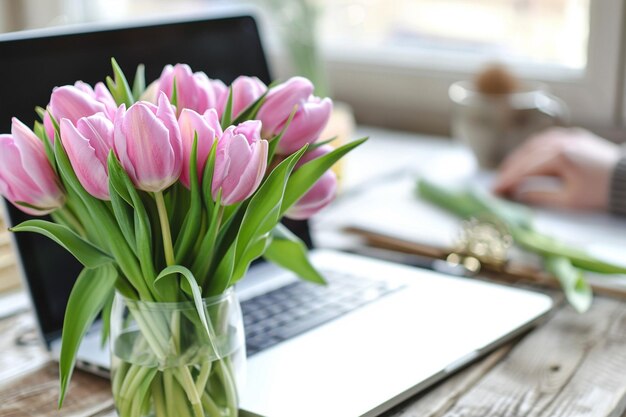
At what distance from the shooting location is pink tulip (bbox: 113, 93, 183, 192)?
553mm

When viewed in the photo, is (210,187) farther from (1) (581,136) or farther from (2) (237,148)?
(1) (581,136)

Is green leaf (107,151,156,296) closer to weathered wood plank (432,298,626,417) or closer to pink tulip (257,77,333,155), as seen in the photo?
pink tulip (257,77,333,155)

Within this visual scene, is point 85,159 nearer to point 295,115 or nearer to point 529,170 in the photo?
point 295,115

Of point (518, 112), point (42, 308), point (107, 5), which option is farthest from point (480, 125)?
point (107, 5)

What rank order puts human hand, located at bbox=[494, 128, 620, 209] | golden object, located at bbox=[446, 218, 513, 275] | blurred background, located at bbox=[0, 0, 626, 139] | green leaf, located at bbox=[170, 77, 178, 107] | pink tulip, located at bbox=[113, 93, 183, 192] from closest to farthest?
pink tulip, located at bbox=[113, 93, 183, 192] < green leaf, located at bbox=[170, 77, 178, 107] < golden object, located at bbox=[446, 218, 513, 275] < human hand, located at bbox=[494, 128, 620, 209] < blurred background, located at bbox=[0, 0, 626, 139]

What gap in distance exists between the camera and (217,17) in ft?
3.41

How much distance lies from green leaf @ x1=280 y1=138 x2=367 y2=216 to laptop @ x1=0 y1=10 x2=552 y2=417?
159 millimetres

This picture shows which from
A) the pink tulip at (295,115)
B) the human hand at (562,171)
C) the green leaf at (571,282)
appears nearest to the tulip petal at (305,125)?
the pink tulip at (295,115)

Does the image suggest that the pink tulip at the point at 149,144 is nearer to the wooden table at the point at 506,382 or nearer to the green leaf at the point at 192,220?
the green leaf at the point at 192,220

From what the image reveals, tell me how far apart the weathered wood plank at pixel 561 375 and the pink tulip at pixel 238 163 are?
11.0 inches

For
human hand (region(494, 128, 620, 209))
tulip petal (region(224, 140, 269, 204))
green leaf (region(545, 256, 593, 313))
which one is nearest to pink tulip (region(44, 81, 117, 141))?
tulip petal (region(224, 140, 269, 204))

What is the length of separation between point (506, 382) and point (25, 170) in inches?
17.2

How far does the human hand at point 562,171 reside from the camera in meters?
1.24

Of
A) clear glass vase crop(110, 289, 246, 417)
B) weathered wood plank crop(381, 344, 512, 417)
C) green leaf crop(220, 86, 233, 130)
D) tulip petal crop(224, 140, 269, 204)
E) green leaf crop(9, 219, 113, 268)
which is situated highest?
green leaf crop(220, 86, 233, 130)
